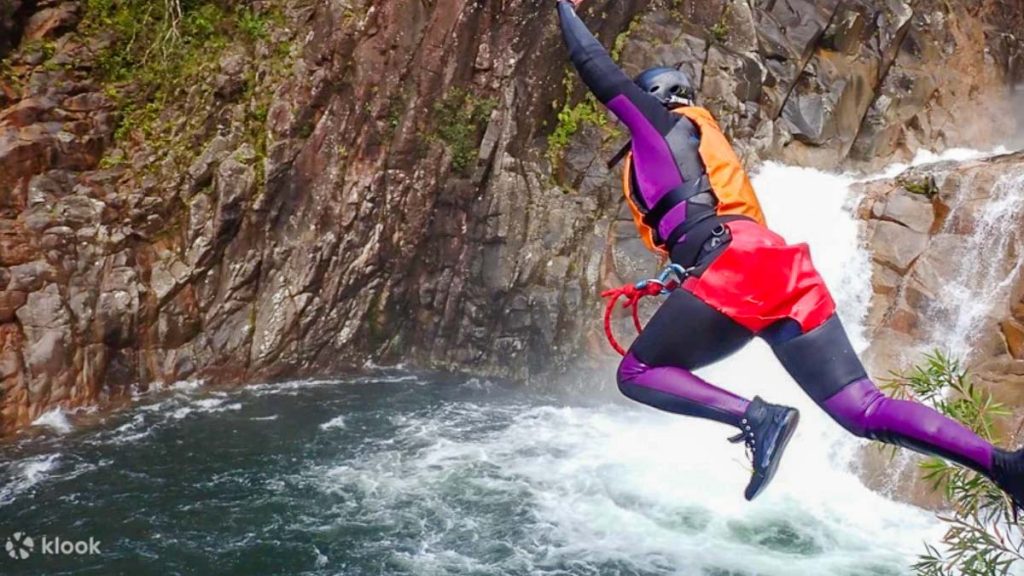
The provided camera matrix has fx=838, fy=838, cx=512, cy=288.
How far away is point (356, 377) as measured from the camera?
39.7 feet

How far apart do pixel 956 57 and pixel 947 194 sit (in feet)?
23.1

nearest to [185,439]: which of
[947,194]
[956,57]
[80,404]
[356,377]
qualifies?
[80,404]

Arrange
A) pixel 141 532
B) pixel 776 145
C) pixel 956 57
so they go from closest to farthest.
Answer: pixel 141 532 < pixel 776 145 < pixel 956 57

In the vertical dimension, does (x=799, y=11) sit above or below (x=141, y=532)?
Result: above

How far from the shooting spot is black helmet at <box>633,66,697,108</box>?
148 inches

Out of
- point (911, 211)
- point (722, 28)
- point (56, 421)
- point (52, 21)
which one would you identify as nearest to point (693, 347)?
point (911, 211)

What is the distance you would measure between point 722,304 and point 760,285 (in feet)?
0.54

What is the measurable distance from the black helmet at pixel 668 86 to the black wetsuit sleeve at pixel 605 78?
158 mm

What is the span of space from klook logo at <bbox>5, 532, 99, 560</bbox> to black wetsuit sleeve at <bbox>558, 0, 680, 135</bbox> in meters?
6.22

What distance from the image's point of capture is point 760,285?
331cm

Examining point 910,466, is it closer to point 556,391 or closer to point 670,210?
point 556,391

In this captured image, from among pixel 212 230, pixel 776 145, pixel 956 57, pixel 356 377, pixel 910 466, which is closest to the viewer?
pixel 910 466

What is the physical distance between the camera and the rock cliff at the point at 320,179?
34.2ft

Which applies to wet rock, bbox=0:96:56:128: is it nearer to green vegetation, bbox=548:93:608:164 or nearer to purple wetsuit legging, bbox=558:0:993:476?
green vegetation, bbox=548:93:608:164
